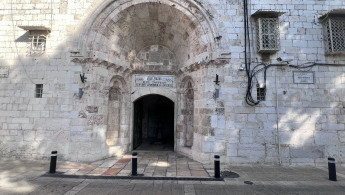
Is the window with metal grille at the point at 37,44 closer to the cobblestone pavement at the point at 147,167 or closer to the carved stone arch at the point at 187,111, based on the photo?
the cobblestone pavement at the point at 147,167

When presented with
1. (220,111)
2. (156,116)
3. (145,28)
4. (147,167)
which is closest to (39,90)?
(145,28)

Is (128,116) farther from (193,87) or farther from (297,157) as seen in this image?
(297,157)

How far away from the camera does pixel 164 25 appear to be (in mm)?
7875

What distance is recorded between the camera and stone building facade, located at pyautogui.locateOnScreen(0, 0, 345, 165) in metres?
6.53

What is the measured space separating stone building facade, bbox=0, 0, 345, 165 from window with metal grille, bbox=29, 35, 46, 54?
0.04 metres

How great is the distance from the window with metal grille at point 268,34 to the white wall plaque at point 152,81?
4046mm

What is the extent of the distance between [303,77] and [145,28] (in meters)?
6.78

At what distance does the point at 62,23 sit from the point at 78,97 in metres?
3.06

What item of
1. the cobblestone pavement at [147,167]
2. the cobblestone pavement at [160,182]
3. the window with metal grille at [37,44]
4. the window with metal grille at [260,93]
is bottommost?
the cobblestone pavement at [160,182]

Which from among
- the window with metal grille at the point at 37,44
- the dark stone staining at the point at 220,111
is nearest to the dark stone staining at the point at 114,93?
the window with metal grille at the point at 37,44

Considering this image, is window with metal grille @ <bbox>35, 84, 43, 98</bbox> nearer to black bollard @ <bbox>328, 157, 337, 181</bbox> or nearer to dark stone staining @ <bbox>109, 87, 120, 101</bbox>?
dark stone staining @ <bbox>109, 87, 120, 101</bbox>

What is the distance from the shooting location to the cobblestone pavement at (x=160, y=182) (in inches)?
171

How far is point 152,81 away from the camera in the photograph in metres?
8.44

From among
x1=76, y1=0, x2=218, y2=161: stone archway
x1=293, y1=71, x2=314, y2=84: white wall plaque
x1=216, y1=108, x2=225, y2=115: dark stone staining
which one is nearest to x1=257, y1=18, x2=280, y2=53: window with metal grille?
x1=293, y1=71, x2=314, y2=84: white wall plaque
